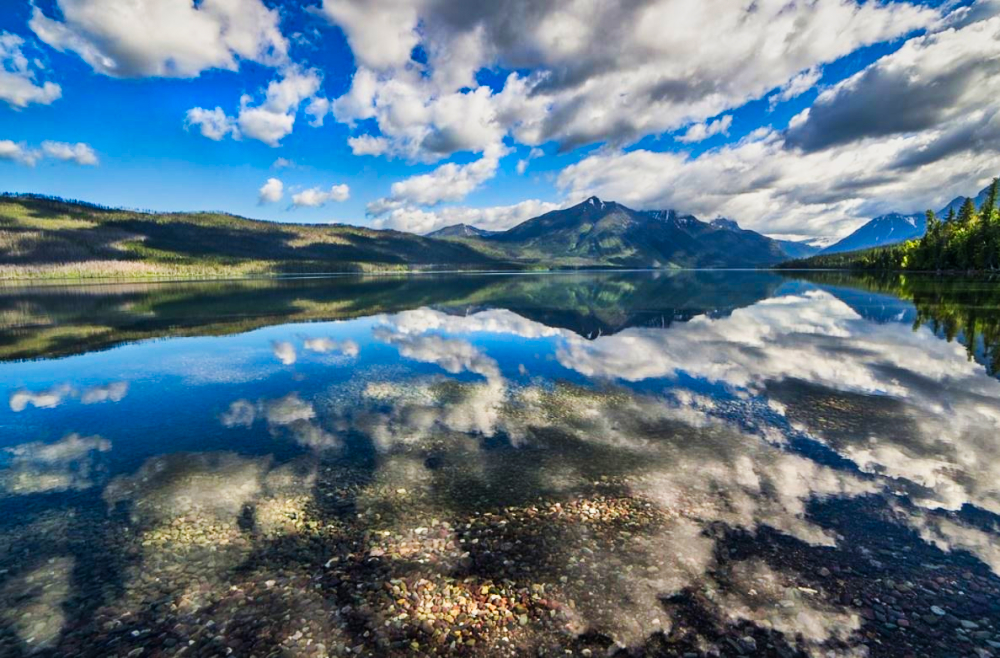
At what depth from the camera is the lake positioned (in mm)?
11586

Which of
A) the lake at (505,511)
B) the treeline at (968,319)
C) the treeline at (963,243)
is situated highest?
the treeline at (963,243)

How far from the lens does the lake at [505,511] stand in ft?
38.0

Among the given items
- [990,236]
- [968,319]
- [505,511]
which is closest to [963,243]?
[990,236]

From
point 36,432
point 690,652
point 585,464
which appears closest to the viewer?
point 690,652

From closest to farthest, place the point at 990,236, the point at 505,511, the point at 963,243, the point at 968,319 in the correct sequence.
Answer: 1. the point at 505,511
2. the point at 968,319
3. the point at 990,236
4. the point at 963,243

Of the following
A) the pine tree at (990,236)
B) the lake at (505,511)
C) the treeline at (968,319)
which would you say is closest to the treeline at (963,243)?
the pine tree at (990,236)

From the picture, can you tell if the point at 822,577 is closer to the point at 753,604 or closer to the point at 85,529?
the point at 753,604

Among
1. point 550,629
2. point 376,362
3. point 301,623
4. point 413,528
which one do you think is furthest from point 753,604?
point 376,362

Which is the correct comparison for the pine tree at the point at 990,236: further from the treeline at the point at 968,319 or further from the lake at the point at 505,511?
the lake at the point at 505,511

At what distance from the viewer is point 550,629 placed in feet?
37.8

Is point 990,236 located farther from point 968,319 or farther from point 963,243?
point 968,319

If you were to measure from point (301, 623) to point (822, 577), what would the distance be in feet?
49.0

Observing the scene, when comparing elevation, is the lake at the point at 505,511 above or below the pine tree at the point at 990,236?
below

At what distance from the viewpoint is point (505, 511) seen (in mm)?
16922
